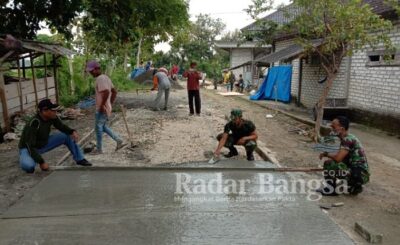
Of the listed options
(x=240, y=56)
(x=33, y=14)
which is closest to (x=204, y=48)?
(x=240, y=56)

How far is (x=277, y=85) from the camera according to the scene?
69.7ft

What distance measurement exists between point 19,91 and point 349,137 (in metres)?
9.17

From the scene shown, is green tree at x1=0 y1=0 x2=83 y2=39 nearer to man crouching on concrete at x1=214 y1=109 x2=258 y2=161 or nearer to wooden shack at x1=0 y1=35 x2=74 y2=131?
wooden shack at x1=0 y1=35 x2=74 y2=131

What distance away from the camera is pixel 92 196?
520 cm

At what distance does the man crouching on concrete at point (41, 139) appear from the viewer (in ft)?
19.9

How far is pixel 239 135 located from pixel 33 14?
8635mm

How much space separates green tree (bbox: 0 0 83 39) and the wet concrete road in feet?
24.0

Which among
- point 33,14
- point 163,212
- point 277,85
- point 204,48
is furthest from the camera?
point 204,48

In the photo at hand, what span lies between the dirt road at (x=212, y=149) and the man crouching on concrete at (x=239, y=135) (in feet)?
1.72

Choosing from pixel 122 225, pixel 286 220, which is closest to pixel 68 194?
pixel 122 225

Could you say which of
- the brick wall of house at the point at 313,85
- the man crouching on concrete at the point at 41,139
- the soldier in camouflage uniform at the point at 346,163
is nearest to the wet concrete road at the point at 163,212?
the man crouching on concrete at the point at 41,139

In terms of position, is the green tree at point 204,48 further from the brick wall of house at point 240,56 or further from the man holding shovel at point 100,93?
the man holding shovel at point 100,93

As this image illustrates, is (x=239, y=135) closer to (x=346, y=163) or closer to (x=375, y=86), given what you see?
(x=346, y=163)

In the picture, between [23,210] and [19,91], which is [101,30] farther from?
[23,210]
